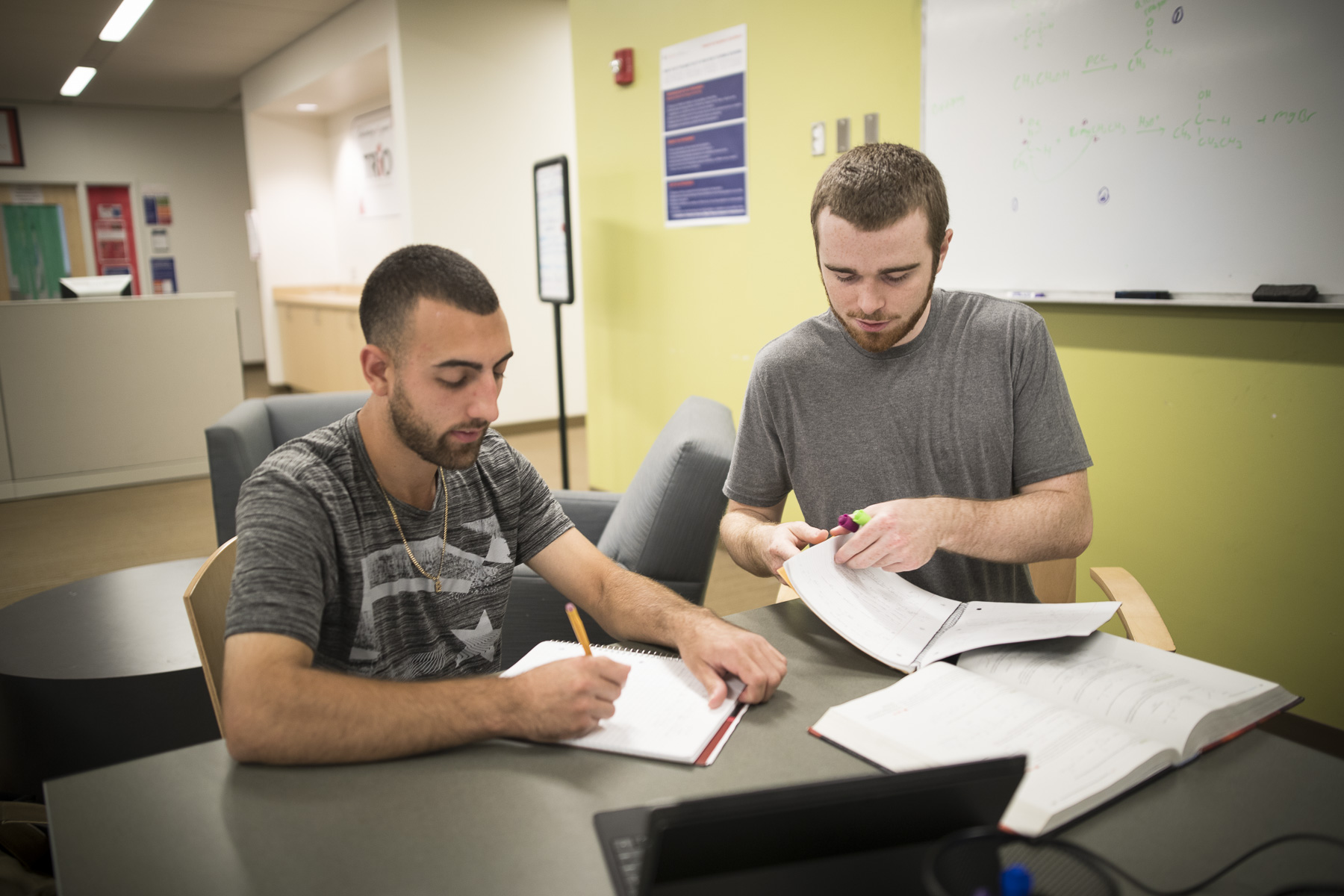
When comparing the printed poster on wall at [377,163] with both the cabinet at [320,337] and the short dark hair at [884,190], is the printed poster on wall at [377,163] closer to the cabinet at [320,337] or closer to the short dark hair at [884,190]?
the cabinet at [320,337]

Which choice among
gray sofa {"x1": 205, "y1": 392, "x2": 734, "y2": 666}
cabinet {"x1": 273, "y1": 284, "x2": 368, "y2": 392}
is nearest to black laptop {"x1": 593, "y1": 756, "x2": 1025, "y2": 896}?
gray sofa {"x1": 205, "y1": 392, "x2": 734, "y2": 666}

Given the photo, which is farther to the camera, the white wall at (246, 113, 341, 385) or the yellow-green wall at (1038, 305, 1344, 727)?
the white wall at (246, 113, 341, 385)

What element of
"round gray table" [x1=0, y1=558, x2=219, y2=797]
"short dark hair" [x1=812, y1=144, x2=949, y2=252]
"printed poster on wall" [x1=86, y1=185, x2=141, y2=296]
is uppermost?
"printed poster on wall" [x1=86, y1=185, x2=141, y2=296]

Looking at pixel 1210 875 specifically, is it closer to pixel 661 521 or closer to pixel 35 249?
pixel 661 521

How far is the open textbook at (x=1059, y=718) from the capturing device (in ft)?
2.65

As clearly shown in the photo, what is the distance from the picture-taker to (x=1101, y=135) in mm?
2217

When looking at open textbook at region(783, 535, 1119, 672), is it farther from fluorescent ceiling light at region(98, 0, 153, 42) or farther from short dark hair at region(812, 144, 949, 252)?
fluorescent ceiling light at region(98, 0, 153, 42)

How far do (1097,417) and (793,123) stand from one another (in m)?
1.56

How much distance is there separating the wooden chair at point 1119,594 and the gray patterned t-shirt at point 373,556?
1.58ft

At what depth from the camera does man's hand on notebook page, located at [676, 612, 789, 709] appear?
1014 millimetres

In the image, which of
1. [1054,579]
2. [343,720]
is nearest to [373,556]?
[343,720]

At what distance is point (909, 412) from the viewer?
1.49 metres

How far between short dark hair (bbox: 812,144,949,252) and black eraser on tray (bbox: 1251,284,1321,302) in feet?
3.49

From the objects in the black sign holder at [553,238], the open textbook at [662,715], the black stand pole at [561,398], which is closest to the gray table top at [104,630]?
the open textbook at [662,715]
